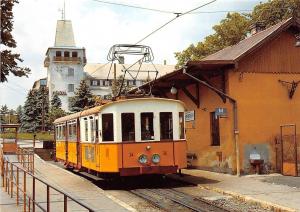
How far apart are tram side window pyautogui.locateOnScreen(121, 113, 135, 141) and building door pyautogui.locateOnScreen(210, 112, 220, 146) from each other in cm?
530

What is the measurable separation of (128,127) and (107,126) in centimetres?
65

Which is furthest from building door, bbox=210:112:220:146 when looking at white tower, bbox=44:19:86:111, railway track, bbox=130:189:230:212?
white tower, bbox=44:19:86:111

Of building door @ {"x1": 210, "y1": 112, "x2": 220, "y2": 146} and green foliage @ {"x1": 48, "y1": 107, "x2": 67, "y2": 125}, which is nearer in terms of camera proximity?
building door @ {"x1": 210, "y1": 112, "x2": 220, "y2": 146}

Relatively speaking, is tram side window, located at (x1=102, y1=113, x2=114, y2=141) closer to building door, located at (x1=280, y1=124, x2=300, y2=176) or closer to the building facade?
building door, located at (x1=280, y1=124, x2=300, y2=176)

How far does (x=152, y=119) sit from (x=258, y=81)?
513cm

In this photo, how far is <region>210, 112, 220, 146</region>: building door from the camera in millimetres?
20516

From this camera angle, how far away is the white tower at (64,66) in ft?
336

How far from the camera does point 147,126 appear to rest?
53.4ft

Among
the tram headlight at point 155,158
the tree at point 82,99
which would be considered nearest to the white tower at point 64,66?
the tree at point 82,99

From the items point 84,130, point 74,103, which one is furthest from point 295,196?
point 74,103

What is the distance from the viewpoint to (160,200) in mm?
13984

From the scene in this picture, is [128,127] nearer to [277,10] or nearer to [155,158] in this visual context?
[155,158]

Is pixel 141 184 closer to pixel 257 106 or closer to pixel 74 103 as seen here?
pixel 257 106

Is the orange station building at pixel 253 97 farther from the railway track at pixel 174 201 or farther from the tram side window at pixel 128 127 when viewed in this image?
the railway track at pixel 174 201
